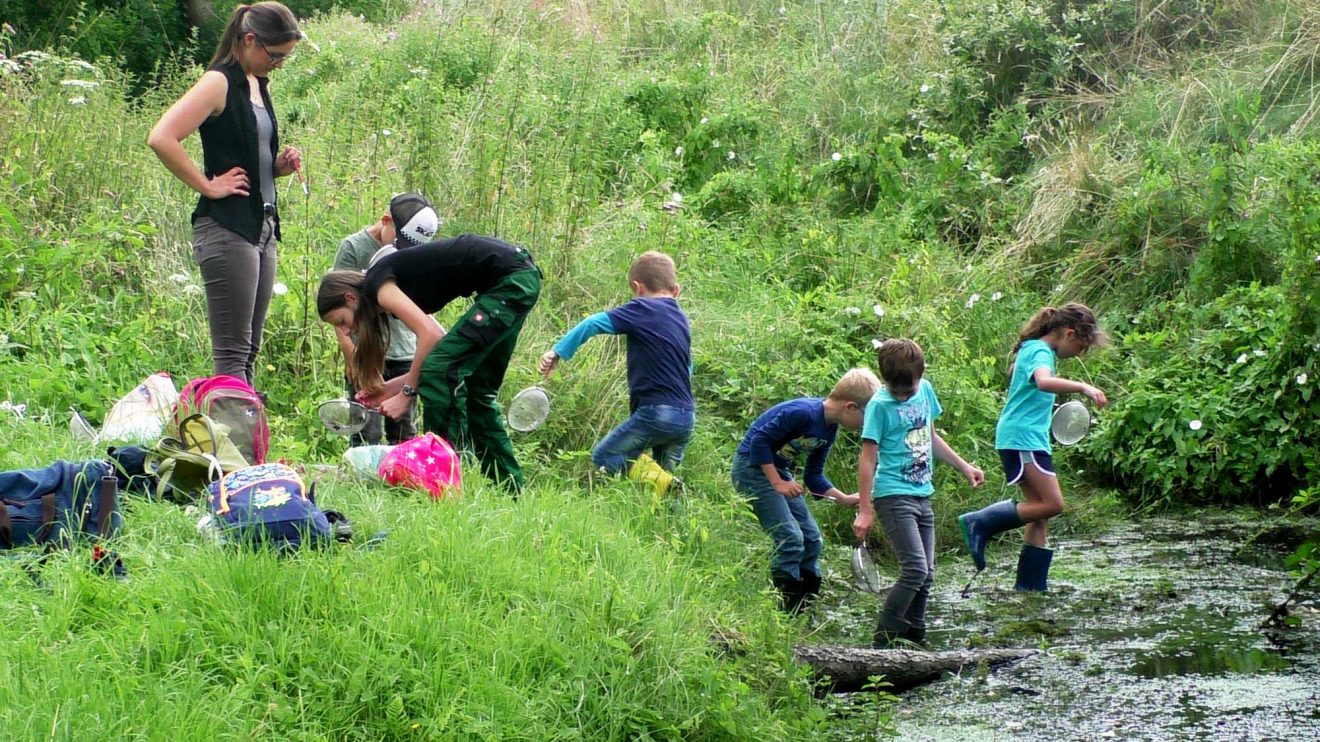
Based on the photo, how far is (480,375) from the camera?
6332 millimetres

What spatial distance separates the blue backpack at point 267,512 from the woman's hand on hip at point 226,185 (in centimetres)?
172

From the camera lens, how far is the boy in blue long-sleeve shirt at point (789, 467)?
21.2 feet

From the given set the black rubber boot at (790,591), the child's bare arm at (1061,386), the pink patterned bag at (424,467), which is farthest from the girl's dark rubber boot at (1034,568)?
the pink patterned bag at (424,467)

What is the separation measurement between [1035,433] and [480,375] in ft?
9.45

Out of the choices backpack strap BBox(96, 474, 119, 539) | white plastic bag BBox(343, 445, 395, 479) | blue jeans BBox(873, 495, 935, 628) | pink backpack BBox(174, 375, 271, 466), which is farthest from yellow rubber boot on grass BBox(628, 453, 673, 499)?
backpack strap BBox(96, 474, 119, 539)

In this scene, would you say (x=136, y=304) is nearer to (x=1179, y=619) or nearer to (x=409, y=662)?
(x=409, y=662)

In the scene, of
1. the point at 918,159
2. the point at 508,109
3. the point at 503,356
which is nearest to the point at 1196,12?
the point at 918,159

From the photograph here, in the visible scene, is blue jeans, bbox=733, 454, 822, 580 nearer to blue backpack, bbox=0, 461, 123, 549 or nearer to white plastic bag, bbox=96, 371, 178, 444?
white plastic bag, bbox=96, 371, 178, 444

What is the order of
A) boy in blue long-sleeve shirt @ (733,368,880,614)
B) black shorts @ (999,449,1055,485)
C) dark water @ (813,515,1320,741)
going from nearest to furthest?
dark water @ (813,515,1320,741) < boy in blue long-sleeve shirt @ (733,368,880,614) < black shorts @ (999,449,1055,485)

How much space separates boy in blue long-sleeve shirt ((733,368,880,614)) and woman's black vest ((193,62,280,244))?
2486 mm

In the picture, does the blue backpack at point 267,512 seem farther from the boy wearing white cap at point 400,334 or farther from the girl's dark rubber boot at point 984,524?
the girl's dark rubber boot at point 984,524

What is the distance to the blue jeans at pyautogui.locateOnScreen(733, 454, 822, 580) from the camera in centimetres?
652

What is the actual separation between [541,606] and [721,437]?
3.69 m

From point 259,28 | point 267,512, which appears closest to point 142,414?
point 259,28
